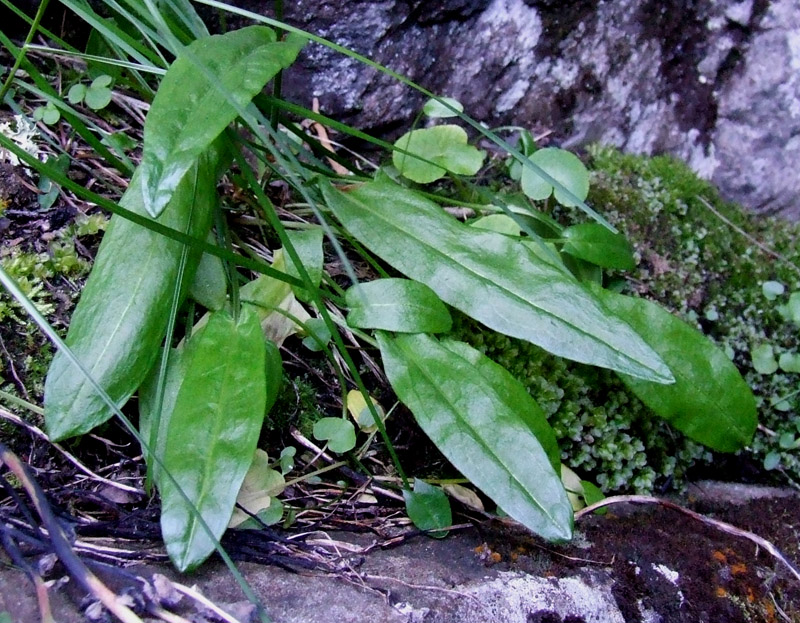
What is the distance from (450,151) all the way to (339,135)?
0.28 meters

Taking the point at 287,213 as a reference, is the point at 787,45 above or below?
above

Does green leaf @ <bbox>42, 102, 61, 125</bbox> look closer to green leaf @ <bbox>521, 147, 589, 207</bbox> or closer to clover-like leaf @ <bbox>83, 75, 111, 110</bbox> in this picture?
clover-like leaf @ <bbox>83, 75, 111, 110</bbox>

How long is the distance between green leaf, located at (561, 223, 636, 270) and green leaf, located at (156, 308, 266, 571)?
2.06ft

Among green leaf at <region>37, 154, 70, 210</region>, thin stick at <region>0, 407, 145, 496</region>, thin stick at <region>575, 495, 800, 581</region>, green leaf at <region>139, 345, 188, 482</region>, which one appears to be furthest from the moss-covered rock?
green leaf at <region>37, 154, 70, 210</region>

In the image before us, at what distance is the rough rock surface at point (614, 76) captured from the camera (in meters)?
1.46

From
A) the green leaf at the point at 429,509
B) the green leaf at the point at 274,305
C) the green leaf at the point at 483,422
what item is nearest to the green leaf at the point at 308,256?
the green leaf at the point at 274,305

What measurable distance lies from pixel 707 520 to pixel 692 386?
236 millimetres

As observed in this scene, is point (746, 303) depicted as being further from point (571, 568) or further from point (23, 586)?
point (23, 586)

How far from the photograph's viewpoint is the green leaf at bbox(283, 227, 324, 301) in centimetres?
108

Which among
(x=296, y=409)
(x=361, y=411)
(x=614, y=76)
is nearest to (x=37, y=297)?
(x=296, y=409)

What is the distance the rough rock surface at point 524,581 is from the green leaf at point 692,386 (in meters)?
0.17

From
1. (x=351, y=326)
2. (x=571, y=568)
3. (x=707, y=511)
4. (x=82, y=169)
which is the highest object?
(x=82, y=169)

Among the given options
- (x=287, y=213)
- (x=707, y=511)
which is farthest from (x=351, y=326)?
(x=707, y=511)

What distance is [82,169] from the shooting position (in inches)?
47.3
